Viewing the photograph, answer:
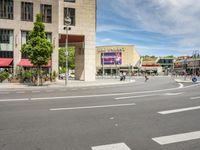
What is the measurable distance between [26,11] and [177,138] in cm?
3658

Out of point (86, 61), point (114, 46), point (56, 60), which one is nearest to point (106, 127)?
point (56, 60)

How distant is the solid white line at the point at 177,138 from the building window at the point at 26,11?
118 ft

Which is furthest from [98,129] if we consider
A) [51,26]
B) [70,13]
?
[70,13]

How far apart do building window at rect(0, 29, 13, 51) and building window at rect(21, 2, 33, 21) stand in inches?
114

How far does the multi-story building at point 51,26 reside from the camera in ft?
124

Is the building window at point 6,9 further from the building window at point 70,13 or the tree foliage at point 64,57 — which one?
the tree foliage at point 64,57

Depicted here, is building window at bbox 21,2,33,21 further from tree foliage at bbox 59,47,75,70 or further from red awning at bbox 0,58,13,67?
tree foliage at bbox 59,47,75,70

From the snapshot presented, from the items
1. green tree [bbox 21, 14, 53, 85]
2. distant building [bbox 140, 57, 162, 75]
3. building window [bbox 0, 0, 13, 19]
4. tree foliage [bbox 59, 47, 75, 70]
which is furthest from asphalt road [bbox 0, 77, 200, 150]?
distant building [bbox 140, 57, 162, 75]

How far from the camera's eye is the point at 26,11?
38906mm

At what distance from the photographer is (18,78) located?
34750 mm

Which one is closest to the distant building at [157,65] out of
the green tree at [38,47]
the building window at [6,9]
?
the building window at [6,9]

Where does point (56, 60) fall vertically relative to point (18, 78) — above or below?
above

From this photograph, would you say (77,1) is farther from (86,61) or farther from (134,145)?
(134,145)

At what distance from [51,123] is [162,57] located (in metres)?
147
